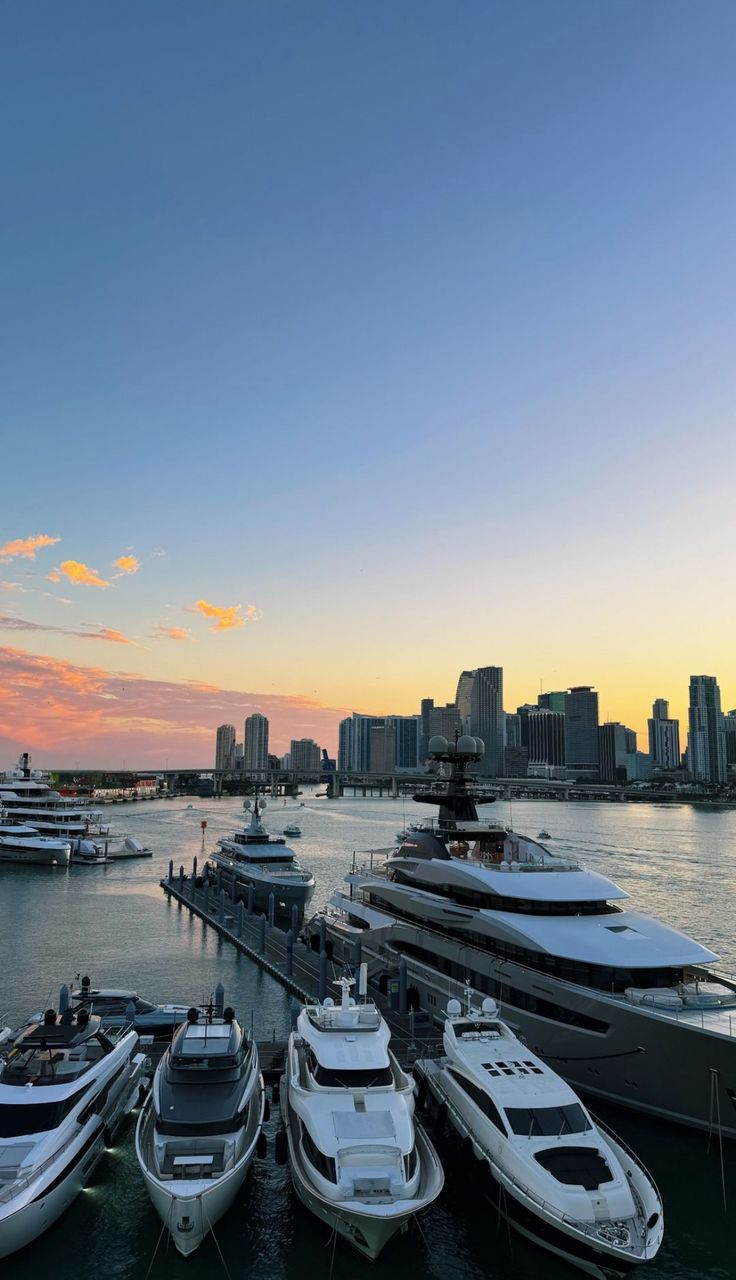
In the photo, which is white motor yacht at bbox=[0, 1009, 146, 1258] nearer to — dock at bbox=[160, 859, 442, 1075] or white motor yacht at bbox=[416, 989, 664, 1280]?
dock at bbox=[160, 859, 442, 1075]

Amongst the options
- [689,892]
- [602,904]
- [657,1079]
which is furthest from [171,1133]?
[689,892]

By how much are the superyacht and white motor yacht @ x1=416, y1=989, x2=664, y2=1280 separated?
10.3ft

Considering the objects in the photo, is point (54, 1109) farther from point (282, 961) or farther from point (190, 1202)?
point (282, 961)

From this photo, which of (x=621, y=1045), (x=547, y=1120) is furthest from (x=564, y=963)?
(x=547, y=1120)

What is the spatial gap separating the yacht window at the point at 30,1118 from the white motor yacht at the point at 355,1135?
515cm

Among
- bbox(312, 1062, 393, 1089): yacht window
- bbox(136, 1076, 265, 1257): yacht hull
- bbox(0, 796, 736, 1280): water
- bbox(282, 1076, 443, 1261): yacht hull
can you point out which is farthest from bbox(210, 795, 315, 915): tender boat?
bbox(136, 1076, 265, 1257): yacht hull

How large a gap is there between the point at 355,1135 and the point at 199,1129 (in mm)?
3429

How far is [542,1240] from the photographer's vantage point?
48.6 feet

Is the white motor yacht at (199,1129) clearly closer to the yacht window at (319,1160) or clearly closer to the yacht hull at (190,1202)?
the yacht hull at (190,1202)

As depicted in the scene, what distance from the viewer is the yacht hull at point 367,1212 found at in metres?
13.8

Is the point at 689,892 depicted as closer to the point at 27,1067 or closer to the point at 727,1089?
the point at 727,1089

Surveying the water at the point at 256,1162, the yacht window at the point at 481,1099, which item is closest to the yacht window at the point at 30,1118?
the water at the point at 256,1162

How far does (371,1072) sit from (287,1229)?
11.3 ft

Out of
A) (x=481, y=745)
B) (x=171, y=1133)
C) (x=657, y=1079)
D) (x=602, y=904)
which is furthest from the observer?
(x=481, y=745)
